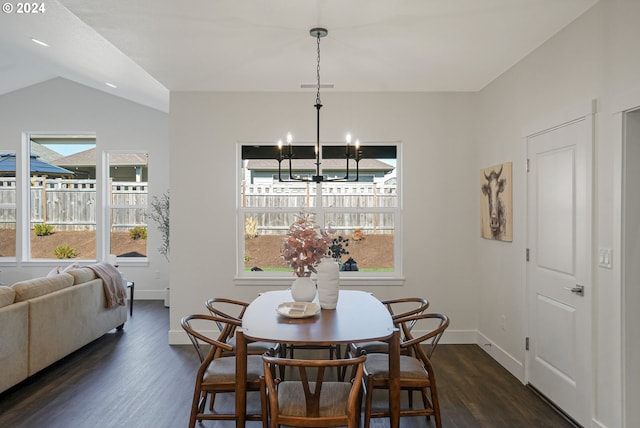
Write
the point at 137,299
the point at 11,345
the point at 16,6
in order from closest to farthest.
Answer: the point at 11,345 → the point at 16,6 → the point at 137,299

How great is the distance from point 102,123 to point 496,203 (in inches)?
237

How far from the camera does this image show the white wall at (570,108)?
240cm

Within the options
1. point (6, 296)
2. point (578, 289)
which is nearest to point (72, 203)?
point (6, 296)

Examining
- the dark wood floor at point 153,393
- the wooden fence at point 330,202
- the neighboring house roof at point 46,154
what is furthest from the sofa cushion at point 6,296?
the neighboring house roof at point 46,154

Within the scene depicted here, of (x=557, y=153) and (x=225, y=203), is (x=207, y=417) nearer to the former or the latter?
(x=225, y=203)

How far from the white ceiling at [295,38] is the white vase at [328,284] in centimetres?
168

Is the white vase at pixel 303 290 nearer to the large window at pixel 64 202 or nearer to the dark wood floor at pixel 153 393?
the dark wood floor at pixel 153 393

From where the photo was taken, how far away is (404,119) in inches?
178

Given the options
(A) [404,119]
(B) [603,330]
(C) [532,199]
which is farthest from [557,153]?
(A) [404,119]

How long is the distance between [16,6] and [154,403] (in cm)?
347

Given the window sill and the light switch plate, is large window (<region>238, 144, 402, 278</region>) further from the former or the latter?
the light switch plate

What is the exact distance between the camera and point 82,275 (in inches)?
169

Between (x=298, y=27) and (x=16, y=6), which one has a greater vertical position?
(x=16, y=6)

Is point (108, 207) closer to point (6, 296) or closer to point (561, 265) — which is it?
point (6, 296)
